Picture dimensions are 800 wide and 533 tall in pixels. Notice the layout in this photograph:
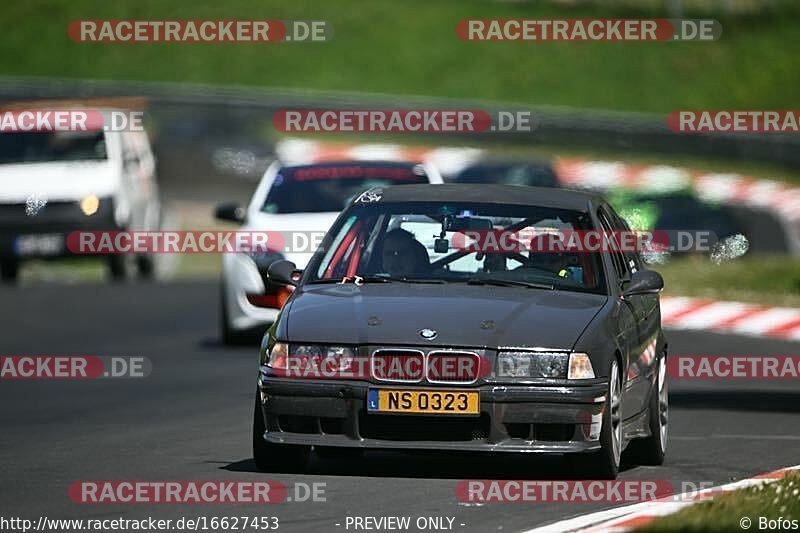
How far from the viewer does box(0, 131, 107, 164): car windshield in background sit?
2442cm

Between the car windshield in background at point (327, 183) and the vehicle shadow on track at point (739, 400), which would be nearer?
the vehicle shadow on track at point (739, 400)

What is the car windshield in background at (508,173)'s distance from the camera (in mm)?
28516

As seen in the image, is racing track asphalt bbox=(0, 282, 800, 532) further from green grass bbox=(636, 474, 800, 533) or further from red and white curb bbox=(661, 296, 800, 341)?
red and white curb bbox=(661, 296, 800, 341)

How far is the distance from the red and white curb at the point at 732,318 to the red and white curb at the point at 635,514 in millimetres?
10602

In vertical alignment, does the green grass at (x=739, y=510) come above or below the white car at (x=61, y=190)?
below

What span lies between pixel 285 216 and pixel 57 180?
24.8ft

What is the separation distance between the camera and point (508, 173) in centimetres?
2953
